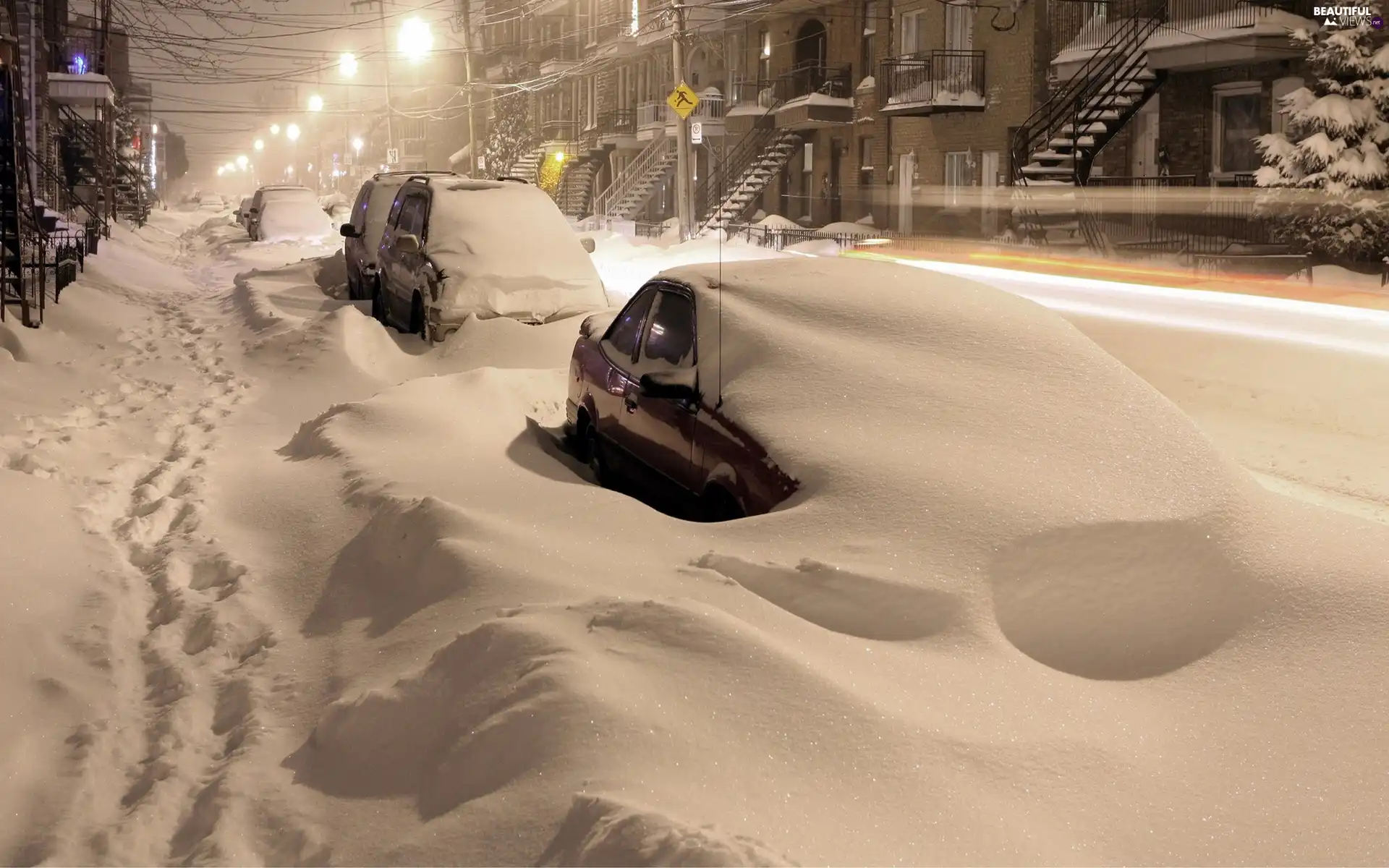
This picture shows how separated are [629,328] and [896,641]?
378 centimetres

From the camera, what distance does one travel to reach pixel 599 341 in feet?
27.9

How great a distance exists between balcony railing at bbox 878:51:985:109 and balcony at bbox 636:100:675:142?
16.7 metres

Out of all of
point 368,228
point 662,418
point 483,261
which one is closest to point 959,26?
point 368,228

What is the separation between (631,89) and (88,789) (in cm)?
5850

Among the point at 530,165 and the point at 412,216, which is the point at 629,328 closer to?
the point at 412,216

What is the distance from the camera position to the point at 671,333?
7469 mm

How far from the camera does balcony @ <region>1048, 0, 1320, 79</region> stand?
2564cm

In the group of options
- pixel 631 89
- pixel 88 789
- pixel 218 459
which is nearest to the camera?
pixel 88 789

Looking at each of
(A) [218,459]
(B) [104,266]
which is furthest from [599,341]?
(B) [104,266]

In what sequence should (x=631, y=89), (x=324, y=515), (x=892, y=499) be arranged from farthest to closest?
(x=631, y=89) → (x=324, y=515) → (x=892, y=499)

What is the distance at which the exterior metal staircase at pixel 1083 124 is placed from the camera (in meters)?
29.5

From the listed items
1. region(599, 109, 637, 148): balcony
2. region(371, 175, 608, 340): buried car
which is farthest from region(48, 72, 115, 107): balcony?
region(371, 175, 608, 340): buried car

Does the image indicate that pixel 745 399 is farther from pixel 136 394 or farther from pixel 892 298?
pixel 136 394

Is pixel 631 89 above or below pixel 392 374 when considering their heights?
above
